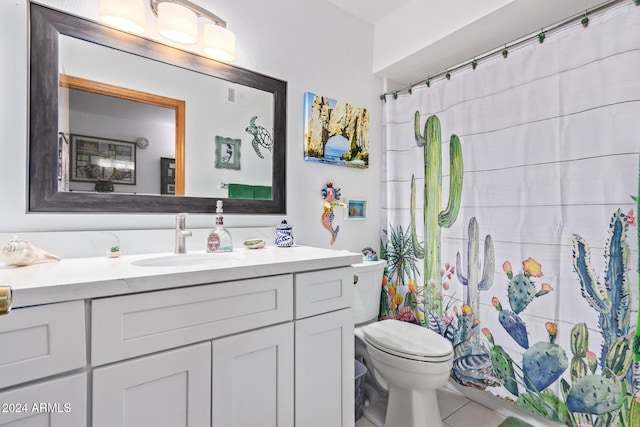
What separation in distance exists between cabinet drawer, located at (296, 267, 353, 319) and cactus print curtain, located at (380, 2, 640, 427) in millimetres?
825

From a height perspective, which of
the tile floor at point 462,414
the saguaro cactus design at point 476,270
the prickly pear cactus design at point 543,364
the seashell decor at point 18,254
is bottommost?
the tile floor at point 462,414

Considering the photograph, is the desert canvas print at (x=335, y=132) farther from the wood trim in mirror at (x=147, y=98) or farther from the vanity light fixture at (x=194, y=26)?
the wood trim in mirror at (x=147, y=98)

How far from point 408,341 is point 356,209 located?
86cm

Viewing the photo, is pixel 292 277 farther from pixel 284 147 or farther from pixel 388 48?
pixel 388 48

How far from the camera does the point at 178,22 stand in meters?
1.32

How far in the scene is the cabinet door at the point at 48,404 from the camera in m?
0.68

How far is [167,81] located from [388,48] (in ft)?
4.52

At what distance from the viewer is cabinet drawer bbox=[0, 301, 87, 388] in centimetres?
68

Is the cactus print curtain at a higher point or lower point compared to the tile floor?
higher

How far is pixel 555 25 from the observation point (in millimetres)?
1441

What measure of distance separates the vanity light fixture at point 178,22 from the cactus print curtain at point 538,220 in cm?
120

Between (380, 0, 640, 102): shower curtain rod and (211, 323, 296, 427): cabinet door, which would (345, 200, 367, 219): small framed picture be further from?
(211, 323, 296, 427): cabinet door

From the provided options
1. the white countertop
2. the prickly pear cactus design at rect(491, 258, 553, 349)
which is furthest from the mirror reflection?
the prickly pear cactus design at rect(491, 258, 553, 349)

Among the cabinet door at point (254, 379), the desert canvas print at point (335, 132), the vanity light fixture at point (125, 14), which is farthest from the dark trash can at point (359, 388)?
the vanity light fixture at point (125, 14)
